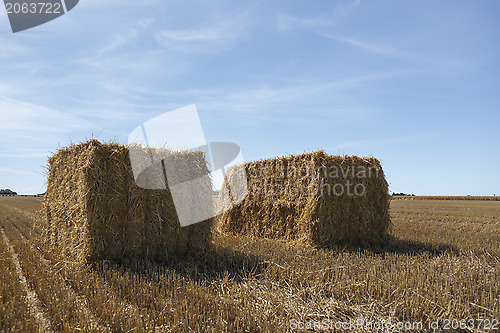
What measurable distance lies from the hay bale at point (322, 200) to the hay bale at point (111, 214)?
9.59ft

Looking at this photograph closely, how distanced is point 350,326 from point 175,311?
2.04 meters

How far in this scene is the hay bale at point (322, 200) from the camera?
8.59m

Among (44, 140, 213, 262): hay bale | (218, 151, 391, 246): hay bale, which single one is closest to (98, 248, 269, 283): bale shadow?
(44, 140, 213, 262): hay bale

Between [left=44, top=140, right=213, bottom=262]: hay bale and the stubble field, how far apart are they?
1.24ft

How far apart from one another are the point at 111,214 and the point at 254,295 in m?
3.56

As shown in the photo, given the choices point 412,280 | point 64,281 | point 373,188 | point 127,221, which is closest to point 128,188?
point 127,221

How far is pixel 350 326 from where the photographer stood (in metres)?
3.63

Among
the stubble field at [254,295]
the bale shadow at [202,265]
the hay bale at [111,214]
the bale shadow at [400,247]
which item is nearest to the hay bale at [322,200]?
the bale shadow at [400,247]

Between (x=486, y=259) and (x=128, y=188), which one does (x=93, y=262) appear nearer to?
(x=128, y=188)

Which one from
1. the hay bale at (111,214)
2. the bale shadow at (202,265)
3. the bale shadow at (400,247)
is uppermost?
the hay bale at (111,214)

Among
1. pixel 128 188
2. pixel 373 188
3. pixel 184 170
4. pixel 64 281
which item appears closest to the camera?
pixel 64 281

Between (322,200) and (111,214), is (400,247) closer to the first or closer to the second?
(322,200)

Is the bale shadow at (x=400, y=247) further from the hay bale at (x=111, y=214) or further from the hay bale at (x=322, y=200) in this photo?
the hay bale at (x=111, y=214)

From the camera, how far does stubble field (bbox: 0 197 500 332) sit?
3.71 meters
